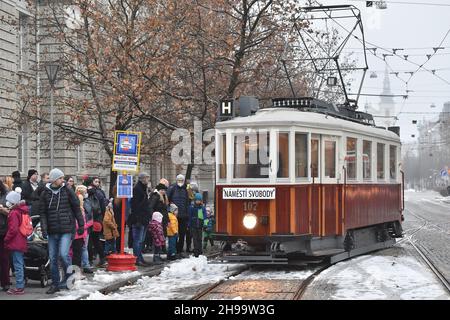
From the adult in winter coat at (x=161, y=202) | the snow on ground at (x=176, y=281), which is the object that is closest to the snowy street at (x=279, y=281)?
the snow on ground at (x=176, y=281)

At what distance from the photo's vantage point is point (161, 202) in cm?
1627

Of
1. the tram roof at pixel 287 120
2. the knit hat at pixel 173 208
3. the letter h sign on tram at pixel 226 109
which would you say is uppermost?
the letter h sign on tram at pixel 226 109

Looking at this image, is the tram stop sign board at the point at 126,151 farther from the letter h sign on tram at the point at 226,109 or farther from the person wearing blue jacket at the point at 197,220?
the person wearing blue jacket at the point at 197,220

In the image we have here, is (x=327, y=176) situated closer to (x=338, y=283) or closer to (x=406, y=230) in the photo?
(x=338, y=283)

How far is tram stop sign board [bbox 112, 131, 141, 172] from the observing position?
1473cm

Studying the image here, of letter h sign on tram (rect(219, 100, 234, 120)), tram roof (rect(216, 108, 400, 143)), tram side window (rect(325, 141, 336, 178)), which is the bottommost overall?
tram side window (rect(325, 141, 336, 178))

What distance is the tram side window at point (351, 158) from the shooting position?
16.0 meters

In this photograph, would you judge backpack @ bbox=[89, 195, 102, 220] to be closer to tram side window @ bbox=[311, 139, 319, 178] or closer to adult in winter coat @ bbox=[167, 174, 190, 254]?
adult in winter coat @ bbox=[167, 174, 190, 254]

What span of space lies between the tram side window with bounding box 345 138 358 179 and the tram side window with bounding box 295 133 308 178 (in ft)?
5.03

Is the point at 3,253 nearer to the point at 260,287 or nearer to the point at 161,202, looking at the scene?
the point at 260,287

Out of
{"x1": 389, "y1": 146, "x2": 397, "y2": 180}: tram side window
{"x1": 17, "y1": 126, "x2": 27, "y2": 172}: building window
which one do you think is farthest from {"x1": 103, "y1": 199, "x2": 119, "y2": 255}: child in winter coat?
{"x1": 17, "y1": 126, "x2": 27, "y2": 172}: building window

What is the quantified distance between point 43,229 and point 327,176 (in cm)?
602

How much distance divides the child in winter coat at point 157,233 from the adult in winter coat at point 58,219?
4123 mm

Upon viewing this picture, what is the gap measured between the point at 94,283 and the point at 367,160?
24.0 ft
